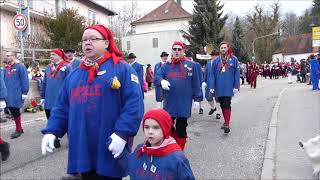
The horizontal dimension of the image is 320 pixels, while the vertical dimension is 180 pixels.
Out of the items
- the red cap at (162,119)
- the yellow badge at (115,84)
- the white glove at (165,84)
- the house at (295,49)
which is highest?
the house at (295,49)

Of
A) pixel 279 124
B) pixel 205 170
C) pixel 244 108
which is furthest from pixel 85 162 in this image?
pixel 244 108

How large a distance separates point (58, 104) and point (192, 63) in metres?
3.82

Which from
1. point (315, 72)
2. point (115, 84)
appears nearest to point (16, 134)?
point (115, 84)

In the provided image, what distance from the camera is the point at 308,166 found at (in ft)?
22.6

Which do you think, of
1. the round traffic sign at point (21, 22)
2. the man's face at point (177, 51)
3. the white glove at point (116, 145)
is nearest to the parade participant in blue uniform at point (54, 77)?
the man's face at point (177, 51)

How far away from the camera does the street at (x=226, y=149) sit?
6.79 m

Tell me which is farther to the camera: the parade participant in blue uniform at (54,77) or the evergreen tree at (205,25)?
the evergreen tree at (205,25)

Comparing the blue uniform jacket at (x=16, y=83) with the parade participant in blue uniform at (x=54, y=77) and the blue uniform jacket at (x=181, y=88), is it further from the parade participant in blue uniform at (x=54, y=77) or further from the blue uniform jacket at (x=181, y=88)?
the blue uniform jacket at (x=181, y=88)

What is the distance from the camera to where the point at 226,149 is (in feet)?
27.5

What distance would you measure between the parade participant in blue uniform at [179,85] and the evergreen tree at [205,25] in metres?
34.0

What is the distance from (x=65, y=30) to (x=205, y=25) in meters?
18.6

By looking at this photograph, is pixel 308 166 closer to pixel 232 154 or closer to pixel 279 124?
pixel 232 154

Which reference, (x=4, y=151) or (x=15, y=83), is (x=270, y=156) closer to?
(x=4, y=151)

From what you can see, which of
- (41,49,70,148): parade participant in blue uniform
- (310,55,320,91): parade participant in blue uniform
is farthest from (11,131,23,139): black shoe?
(310,55,320,91): parade participant in blue uniform
